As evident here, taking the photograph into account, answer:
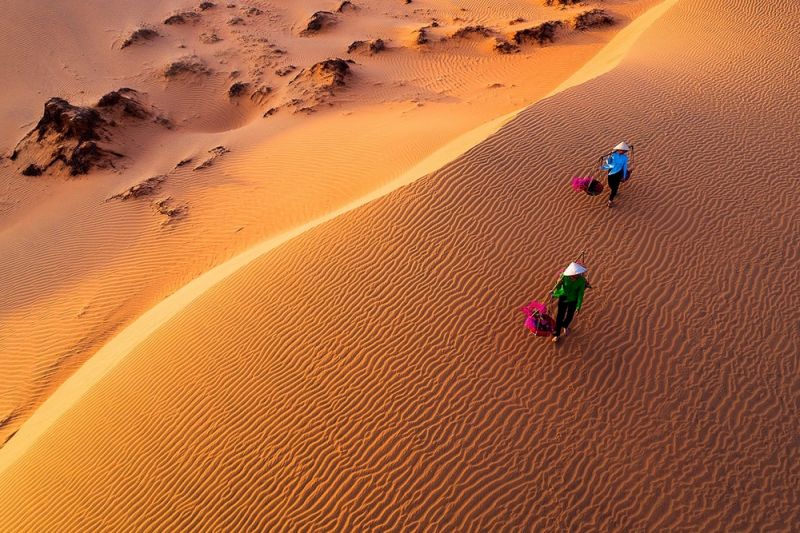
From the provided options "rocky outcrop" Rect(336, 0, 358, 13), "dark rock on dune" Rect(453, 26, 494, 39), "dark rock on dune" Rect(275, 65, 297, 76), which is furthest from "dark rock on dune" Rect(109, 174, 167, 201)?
"rocky outcrop" Rect(336, 0, 358, 13)

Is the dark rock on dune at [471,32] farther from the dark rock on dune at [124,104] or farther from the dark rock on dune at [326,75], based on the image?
the dark rock on dune at [124,104]

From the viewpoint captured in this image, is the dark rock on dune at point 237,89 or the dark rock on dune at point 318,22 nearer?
the dark rock on dune at point 237,89

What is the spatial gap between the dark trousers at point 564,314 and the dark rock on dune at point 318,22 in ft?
69.4

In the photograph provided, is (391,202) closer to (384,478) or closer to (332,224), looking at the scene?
(332,224)

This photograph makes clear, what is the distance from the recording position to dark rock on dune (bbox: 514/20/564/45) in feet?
63.6

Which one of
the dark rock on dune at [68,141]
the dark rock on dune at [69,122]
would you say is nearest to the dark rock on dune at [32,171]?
the dark rock on dune at [68,141]

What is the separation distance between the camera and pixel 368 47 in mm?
20203

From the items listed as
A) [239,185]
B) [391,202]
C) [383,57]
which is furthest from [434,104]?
[391,202]

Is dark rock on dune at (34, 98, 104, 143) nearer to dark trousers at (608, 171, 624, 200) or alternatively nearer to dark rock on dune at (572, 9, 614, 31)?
dark trousers at (608, 171, 624, 200)

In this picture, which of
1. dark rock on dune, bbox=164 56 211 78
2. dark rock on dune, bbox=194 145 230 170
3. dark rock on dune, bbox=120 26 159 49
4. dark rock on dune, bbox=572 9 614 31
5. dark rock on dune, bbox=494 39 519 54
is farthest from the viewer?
dark rock on dune, bbox=120 26 159 49

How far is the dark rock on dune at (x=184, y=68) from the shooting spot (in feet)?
62.4

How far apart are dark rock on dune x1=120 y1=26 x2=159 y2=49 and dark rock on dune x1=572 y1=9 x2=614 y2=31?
61.5 ft

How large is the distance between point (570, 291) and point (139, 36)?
23540mm

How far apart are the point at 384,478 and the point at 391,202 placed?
15.2ft
